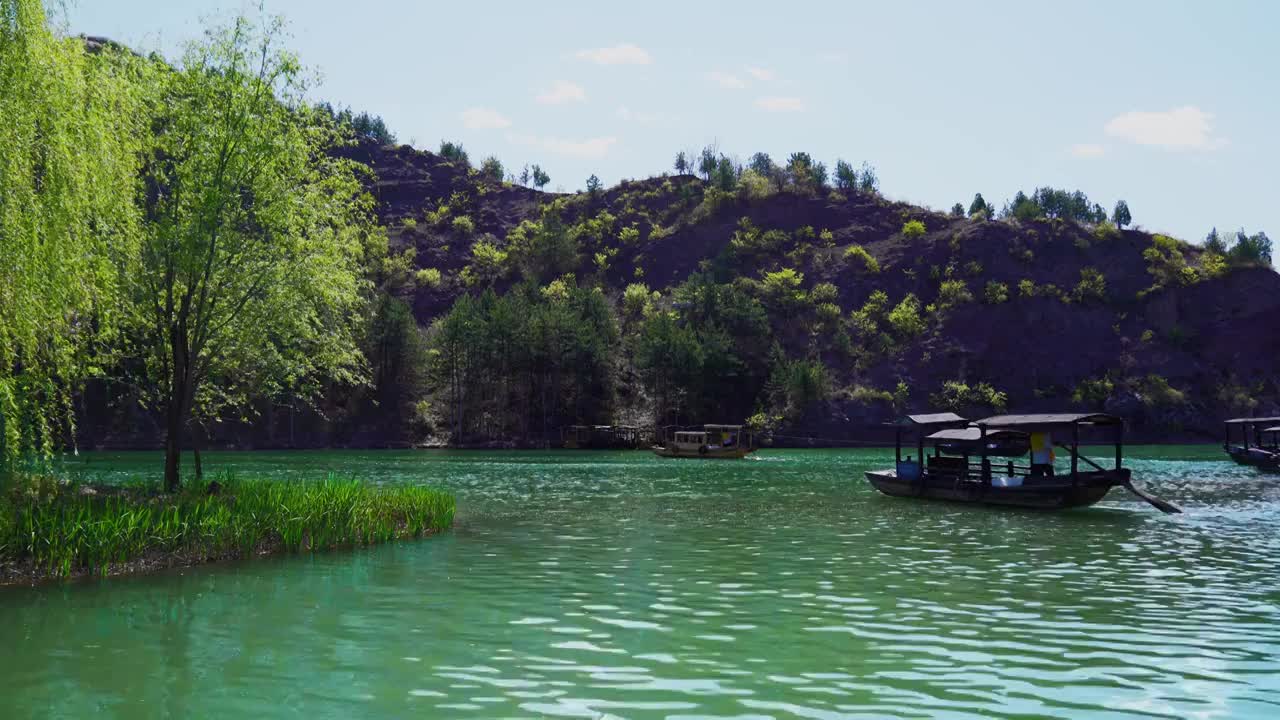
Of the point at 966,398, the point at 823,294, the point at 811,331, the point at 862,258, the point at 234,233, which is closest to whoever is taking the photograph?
the point at 234,233

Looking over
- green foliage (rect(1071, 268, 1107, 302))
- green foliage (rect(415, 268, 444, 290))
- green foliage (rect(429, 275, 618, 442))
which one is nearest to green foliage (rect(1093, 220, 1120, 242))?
green foliage (rect(1071, 268, 1107, 302))

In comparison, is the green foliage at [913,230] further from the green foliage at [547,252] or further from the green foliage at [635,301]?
the green foliage at [547,252]

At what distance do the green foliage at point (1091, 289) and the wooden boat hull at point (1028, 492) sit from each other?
310 ft

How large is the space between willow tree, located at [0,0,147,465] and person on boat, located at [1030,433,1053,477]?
111 feet

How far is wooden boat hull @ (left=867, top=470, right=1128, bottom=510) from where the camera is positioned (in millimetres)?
36656

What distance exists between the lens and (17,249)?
1777cm

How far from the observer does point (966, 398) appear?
370 ft

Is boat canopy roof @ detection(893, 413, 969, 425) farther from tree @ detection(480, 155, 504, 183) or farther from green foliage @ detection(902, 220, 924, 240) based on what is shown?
tree @ detection(480, 155, 504, 183)

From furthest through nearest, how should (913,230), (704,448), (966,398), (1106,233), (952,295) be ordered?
(913,230), (1106,233), (952,295), (966,398), (704,448)

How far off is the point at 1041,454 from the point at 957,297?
292ft

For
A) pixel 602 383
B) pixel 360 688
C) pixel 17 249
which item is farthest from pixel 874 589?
pixel 602 383

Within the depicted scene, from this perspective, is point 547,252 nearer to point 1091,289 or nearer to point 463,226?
point 463,226

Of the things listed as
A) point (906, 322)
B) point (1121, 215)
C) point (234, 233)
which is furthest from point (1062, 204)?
point (234, 233)

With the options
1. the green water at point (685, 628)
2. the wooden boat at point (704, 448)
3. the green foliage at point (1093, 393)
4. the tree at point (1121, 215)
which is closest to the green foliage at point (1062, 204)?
the tree at point (1121, 215)
